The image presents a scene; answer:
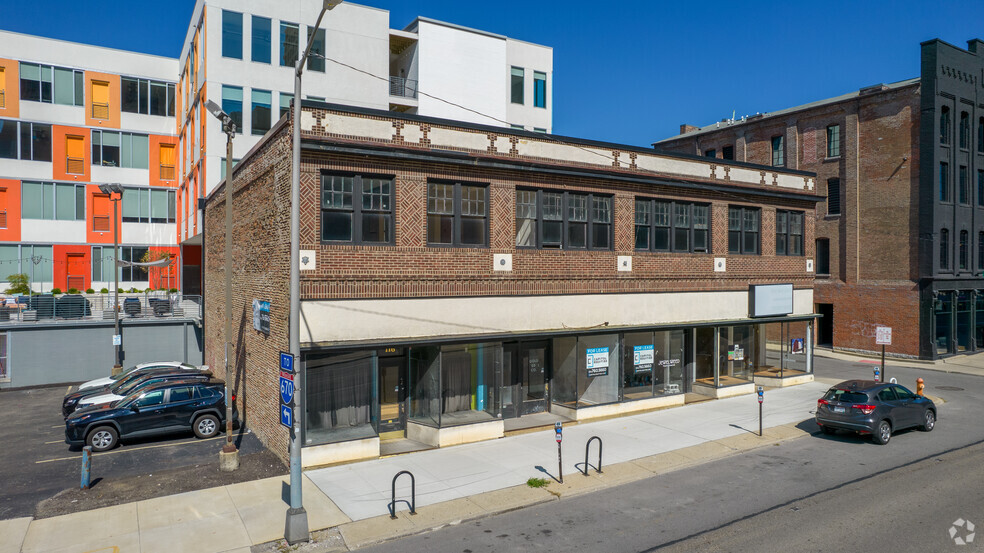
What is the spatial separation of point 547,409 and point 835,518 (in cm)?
986

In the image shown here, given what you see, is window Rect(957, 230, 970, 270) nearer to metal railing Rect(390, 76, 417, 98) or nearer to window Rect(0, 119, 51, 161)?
metal railing Rect(390, 76, 417, 98)

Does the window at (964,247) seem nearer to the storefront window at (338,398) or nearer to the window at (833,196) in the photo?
the window at (833,196)

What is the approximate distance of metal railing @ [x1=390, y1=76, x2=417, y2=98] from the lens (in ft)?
127

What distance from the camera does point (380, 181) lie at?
1655 centimetres

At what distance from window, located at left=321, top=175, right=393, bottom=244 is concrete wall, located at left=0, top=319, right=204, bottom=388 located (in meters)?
20.7

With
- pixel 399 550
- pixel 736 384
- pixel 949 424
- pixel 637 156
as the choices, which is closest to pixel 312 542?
pixel 399 550

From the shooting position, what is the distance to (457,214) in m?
17.8

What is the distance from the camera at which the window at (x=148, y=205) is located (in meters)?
41.4

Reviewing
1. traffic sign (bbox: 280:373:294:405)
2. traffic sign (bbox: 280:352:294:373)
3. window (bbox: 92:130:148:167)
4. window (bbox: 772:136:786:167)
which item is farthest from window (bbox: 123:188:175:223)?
window (bbox: 772:136:786:167)

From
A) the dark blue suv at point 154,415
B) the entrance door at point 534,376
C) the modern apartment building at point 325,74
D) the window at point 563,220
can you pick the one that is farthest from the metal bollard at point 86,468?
the modern apartment building at point 325,74

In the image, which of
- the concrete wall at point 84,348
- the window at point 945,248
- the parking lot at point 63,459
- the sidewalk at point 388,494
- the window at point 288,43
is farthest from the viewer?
the window at point 945,248

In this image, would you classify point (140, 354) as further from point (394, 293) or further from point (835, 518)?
point (835, 518)

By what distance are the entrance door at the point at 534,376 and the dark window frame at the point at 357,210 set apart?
6.04 m

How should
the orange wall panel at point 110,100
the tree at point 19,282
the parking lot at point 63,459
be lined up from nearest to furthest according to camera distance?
the parking lot at point 63,459 → the tree at point 19,282 → the orange wall panel at point 110,100
